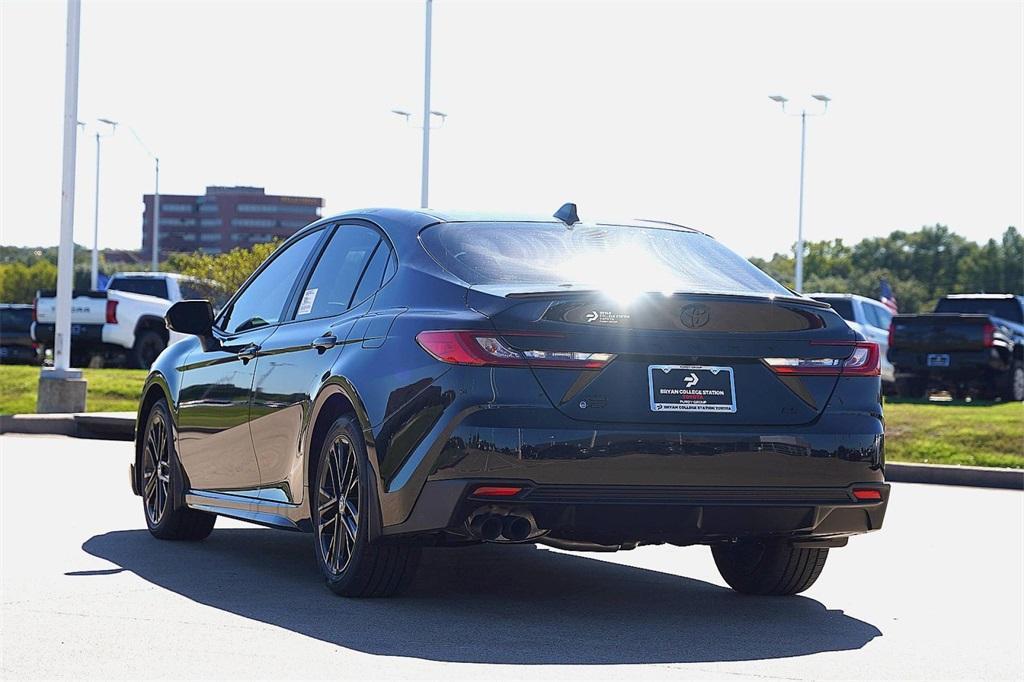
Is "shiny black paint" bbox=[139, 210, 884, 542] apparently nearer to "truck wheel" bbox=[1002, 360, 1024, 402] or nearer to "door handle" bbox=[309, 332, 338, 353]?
"door handle" bbox=[309, 332, 338, 353]

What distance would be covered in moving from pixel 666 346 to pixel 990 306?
25193mm

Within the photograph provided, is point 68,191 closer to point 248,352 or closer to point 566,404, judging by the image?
point 248,352

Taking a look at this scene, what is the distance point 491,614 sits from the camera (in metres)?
6.79

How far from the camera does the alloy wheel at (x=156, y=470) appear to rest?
927 cm

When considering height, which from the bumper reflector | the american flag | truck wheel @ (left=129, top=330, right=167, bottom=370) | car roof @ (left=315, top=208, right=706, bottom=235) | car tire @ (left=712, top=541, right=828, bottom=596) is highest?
the american flag

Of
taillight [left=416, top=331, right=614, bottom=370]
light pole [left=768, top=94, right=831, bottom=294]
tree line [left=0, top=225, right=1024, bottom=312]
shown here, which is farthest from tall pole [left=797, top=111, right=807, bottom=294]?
tree line [left=0, top=225, right=1024, bottom=312]

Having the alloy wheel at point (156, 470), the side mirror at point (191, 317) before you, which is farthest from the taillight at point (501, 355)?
the alloy wheel at point (156, 470)

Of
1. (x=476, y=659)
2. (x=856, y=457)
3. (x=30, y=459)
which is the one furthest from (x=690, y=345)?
(x=30, y=459)

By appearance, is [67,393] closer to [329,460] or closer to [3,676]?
[329,460]

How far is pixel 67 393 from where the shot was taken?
21.3 metres

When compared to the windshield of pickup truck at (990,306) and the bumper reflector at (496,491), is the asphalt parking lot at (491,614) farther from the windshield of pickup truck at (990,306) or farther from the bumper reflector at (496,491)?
the windshield of pickup truck at (990,306)

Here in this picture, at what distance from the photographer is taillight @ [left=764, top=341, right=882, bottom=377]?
6590mm

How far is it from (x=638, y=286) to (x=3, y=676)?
2803mm

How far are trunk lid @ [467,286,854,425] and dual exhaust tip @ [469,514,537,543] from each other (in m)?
0.45
